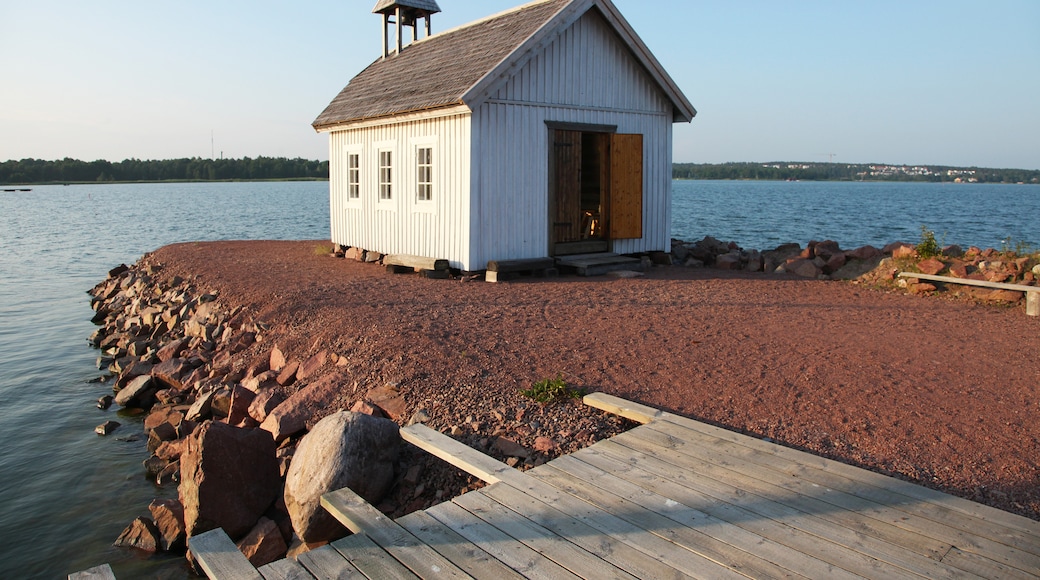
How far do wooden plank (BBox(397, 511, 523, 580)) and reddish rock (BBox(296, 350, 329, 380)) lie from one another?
165 inches

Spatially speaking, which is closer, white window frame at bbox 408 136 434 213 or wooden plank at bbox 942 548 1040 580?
wooden plank at bbox 942 548 1040 580

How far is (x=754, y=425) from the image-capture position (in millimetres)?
6125

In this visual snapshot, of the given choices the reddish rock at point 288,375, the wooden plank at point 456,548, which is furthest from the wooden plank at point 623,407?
the reddish rock at point 288,375

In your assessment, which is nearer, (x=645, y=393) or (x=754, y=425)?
(x=754, y=425)

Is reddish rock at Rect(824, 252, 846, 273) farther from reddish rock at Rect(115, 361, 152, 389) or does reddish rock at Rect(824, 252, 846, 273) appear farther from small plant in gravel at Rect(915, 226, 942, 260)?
reddish rock at Rect(115, 361, 152, 389)

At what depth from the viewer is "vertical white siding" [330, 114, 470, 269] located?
42.8ft

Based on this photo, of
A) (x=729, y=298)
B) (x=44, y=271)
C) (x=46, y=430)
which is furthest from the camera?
(x=44, y=271)

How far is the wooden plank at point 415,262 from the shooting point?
43.7ft

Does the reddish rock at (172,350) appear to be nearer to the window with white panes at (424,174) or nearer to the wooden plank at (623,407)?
the window with white panes at (424,174)

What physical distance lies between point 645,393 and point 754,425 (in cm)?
111

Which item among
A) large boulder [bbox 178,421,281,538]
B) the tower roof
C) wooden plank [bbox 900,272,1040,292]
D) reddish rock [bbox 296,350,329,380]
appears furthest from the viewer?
the tower roof

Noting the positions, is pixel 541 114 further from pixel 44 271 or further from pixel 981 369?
pixel 44 271

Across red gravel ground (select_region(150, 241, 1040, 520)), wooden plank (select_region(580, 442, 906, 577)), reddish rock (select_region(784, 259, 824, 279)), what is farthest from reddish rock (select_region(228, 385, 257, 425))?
reddish rock (select_region(784, 259, 824, 279))

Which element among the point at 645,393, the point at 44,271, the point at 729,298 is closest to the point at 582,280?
the point at 729,298
